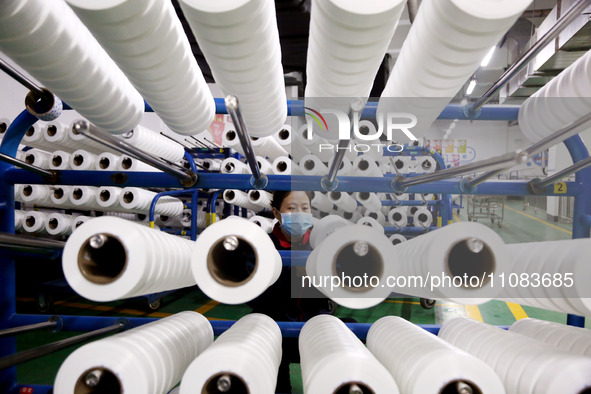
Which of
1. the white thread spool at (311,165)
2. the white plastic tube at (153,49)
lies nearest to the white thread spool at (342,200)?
the white thread spool at (311,165)

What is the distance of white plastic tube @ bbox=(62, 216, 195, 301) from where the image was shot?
2.04ft

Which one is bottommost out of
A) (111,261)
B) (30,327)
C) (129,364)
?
(30,327)

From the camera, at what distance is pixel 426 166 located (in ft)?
13.9

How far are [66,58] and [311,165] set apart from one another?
7.53 ft

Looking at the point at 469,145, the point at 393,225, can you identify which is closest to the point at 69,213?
the point at 393,225

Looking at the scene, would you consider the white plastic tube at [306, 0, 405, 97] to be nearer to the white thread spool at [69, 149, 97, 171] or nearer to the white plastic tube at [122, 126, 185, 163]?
the white plastic tube at [122, 126, 185, 163]

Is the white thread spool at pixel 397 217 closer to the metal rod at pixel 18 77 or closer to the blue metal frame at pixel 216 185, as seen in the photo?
the blue metal frame at pixel 216 185

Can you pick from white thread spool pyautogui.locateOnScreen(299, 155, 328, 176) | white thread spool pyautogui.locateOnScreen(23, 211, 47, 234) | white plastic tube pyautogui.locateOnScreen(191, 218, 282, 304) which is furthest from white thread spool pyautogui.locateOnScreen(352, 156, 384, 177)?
white thread spool pyautogui.locateOnScreen(23, 211, 47, 234)

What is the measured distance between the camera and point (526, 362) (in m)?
0.69

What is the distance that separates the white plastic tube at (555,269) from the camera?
0.60 meters

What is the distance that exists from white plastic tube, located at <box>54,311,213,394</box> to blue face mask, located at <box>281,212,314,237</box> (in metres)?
0.81

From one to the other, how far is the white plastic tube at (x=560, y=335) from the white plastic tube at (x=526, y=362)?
12cm

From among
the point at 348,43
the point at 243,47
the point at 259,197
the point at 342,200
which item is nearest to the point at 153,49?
the point at 243,47

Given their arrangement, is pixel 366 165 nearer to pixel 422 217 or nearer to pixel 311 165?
pixel 311 165
